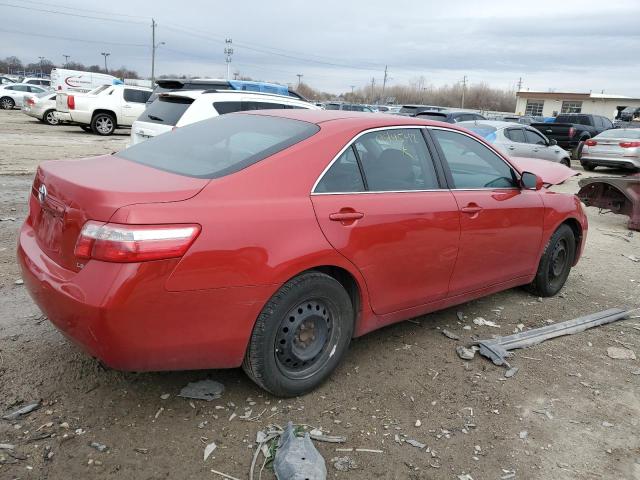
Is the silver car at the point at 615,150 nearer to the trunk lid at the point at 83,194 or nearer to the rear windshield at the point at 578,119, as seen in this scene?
the rear windshield at the point at 578,119

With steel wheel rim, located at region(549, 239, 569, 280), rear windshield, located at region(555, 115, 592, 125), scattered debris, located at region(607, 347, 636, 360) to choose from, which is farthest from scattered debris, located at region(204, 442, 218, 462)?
rear windshield, located at region(555, 115, 592, 125)

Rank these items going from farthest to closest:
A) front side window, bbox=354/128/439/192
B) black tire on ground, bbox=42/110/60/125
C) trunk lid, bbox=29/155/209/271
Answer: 1. black tire on ground, bbox=42/110/60/125
2. front side window, bbox=354/128/439/192
3. trunk lid, bbox=29/155/209/271

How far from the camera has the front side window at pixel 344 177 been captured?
3.09 m

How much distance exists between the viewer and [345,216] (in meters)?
3.07

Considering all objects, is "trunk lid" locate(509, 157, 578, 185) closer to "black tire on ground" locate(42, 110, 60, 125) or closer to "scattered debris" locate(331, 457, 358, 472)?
"scattered debris" locate(331, 457, 358, 472)

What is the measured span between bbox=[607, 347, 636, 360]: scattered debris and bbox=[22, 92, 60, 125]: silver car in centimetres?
2243

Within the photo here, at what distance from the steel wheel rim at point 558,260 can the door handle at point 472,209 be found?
1.49m

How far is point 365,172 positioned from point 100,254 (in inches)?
→ 64.5

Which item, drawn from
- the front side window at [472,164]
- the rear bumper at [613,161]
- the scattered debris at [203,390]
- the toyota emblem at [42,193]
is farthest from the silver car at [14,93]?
the scattered debris at [203,390]

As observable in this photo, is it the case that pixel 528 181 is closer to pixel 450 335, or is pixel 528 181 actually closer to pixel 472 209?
pixel 472 209

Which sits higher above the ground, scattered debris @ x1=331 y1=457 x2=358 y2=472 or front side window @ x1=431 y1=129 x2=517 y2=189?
front side window @ x1=431 y1=129 x2=517 y2=189

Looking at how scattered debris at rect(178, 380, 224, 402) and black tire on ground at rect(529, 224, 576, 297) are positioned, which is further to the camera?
black tire on ground at rect(529, 224, 576, 297)

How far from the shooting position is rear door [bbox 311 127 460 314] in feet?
10.2

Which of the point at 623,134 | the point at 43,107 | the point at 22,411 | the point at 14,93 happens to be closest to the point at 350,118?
the point at 22,411
